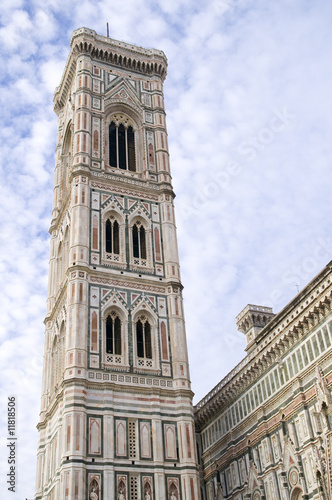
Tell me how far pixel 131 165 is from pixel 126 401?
14.6m

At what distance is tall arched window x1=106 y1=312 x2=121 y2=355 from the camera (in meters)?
28.8

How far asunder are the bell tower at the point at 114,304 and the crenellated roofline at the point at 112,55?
0.09m

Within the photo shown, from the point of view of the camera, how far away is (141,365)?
94.0 feet

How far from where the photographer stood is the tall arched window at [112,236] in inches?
1262

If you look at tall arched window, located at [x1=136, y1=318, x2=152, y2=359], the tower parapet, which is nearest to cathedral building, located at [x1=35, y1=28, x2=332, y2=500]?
tall arched window, located at [x1=136, y1=318, x2=152, y2=359]

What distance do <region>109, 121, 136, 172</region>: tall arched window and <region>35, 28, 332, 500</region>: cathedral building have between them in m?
0.07

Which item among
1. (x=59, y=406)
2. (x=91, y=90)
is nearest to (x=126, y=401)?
(x=59, y=406)

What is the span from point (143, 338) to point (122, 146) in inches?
493

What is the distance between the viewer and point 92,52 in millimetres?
39844

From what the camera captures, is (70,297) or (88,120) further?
(88,120)

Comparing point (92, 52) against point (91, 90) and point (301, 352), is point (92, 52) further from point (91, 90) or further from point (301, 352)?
point (301, 352)

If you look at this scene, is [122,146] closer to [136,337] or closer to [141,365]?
[136,337]

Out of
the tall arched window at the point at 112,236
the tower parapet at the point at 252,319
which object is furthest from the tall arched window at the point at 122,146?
the tower parapet at the point at 252,319

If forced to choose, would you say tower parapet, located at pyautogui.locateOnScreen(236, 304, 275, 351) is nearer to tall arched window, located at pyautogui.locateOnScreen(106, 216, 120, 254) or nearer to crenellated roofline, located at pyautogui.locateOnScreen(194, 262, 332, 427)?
crenellated roofline, located at pyautogui.locateOnScreen(194, 262, 332, 427)
